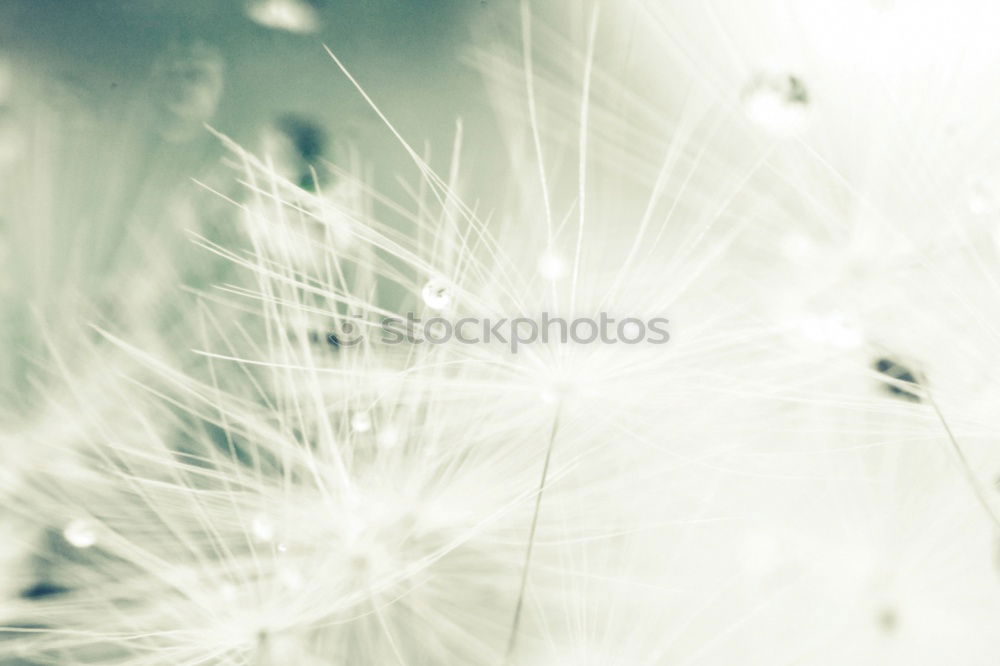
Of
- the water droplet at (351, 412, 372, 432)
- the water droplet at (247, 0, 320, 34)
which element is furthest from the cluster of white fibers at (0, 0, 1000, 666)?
the water droplet at (247, 0, 320, 34)

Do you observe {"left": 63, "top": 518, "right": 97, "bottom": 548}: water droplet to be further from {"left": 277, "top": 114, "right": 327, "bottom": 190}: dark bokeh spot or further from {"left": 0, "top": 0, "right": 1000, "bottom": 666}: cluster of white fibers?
{"left": 277, "top": 114, "right": 327, "bottom": 190}: dark bokeh spot

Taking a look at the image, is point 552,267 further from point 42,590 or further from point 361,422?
point 42,590

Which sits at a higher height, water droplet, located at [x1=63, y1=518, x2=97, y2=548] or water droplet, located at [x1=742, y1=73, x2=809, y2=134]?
water droplet, located at [x1=742, y1=73, x2=809, y2=134]

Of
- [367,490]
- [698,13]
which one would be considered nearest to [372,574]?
[367,490]

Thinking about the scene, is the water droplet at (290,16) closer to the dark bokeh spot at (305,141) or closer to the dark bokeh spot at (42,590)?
the dark bokeh spot at (305,141)

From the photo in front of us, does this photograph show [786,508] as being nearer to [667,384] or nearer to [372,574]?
[667,384]

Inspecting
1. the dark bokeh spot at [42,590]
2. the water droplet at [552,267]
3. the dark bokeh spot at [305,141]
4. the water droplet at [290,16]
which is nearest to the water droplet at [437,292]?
the water droplet at [552,267]

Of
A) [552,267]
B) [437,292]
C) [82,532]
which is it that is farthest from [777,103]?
[82,532]
